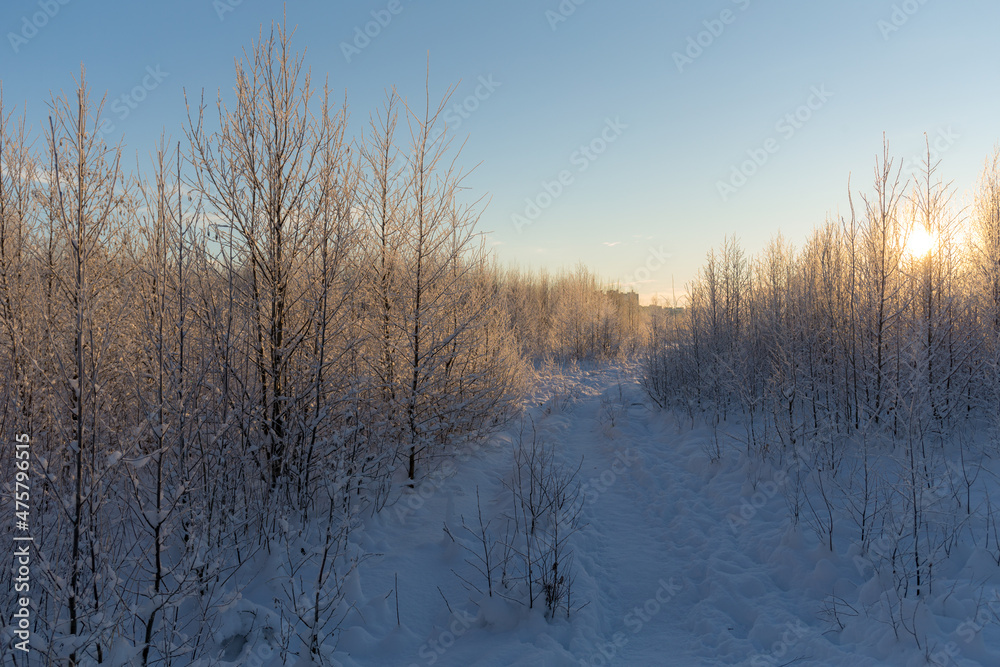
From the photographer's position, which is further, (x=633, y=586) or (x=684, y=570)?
(x=684, y=570)

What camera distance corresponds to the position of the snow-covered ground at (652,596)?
3125 millimetres

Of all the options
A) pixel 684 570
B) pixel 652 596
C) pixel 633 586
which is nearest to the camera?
pixel 652 596

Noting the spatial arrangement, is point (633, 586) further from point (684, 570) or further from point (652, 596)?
point (684, 570)

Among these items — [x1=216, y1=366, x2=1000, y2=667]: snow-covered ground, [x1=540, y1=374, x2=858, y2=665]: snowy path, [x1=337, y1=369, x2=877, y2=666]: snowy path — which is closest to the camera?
[x1=216, y1=366, x2=1000, y2=667]: snow-covered ground

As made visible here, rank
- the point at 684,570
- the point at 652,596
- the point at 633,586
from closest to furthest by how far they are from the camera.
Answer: the point at 652,596 < the point at 633,586 < the point at 684,570

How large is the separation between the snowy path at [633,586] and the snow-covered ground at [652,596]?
0.04 ft

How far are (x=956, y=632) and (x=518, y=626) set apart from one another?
273 cm

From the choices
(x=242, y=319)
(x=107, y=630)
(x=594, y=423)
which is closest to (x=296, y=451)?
(x=242, y=319)

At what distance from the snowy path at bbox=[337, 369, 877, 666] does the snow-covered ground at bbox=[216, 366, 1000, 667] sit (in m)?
0.01

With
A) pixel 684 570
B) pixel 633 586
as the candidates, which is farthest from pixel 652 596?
pixel 684 570

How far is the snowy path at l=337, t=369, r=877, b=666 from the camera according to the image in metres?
3.25

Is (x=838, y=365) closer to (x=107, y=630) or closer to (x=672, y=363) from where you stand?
(x=672, y=363)

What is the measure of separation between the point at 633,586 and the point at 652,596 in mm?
199

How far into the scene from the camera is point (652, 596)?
13.3 feet
